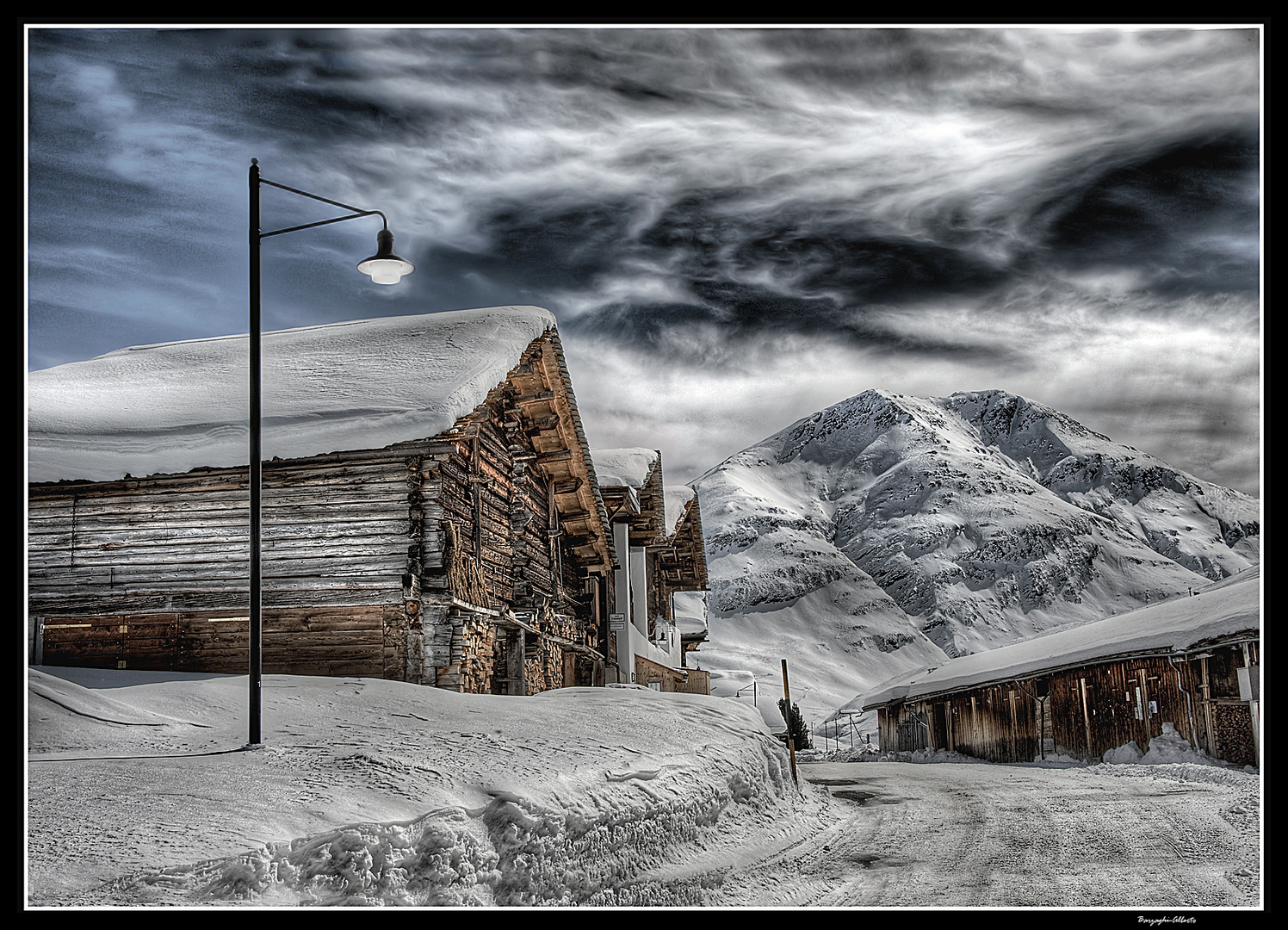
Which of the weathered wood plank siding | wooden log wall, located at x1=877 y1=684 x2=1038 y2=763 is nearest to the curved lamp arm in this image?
the weathered wood plank siding

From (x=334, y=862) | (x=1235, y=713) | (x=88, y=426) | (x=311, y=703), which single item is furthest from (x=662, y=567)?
(x=334, y=862)

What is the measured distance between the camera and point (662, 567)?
3409 cm

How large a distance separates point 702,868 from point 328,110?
8004 millimetres

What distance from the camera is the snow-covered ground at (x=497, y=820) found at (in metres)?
5.62

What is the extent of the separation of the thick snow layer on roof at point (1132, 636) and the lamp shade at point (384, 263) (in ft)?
53.7

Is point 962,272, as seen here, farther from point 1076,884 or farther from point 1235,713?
point 1235,713

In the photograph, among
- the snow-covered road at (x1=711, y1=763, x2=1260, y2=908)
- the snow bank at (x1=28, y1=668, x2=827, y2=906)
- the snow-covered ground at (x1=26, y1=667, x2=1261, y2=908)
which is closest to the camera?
the snow bank at (x1=28, y1=668, x2=827, y2=906)

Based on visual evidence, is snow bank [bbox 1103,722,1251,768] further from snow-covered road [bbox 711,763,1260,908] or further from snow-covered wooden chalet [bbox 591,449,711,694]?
snow-covered wooden chalet [bbox 591,449,711,694]

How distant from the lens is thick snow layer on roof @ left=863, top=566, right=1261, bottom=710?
20.0 meters

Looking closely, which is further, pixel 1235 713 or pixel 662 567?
pixel 662 567

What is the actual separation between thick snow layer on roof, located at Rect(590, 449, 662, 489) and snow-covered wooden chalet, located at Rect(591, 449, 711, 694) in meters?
0.02

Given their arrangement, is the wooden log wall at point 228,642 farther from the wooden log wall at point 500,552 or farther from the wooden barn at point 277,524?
the wooden log wall at point 500,552

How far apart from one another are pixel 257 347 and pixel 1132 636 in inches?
854

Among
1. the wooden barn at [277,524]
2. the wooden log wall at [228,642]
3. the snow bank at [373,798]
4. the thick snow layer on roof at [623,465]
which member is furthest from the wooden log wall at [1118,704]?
the wooden log wall at [228,642]
